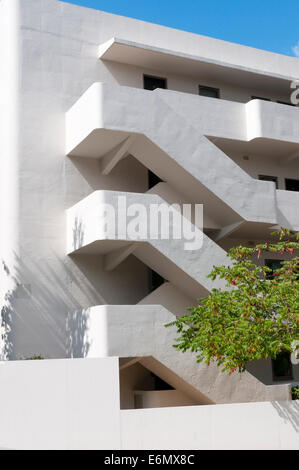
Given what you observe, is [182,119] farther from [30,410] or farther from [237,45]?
[30,410]

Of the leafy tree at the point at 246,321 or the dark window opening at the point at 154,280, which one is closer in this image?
the leafy tree at the point at 246,321

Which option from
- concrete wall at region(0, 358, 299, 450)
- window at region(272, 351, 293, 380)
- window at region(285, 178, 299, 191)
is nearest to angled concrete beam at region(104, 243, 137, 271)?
concrete wall at region(0, 358, 299, 450)

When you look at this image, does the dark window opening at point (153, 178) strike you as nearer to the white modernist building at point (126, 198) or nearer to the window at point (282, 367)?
the white modernist building at point (126, 198)

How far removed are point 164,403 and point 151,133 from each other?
7.90 metres

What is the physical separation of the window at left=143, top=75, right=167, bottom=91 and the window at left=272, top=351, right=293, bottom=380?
34.2 feet

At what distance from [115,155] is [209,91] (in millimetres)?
5879

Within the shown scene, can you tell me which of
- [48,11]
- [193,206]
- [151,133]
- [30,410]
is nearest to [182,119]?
[151,133]

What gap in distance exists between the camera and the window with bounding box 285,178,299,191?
22.8 meters

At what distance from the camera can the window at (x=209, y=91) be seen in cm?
2223

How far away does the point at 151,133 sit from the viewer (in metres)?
17.7

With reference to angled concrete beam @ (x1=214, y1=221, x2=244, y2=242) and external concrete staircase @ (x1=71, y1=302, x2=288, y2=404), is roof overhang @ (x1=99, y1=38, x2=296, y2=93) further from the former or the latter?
external concrete staircase @ (x1=71, y1=302, x2=288, y2=404)

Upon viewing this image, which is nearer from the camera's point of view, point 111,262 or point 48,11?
point 111,262

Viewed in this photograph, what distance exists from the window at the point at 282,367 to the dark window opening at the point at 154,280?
503cm

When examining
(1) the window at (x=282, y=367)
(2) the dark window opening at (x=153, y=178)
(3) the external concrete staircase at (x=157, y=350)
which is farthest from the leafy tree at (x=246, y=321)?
(1) the window at (x=282, y=367)
